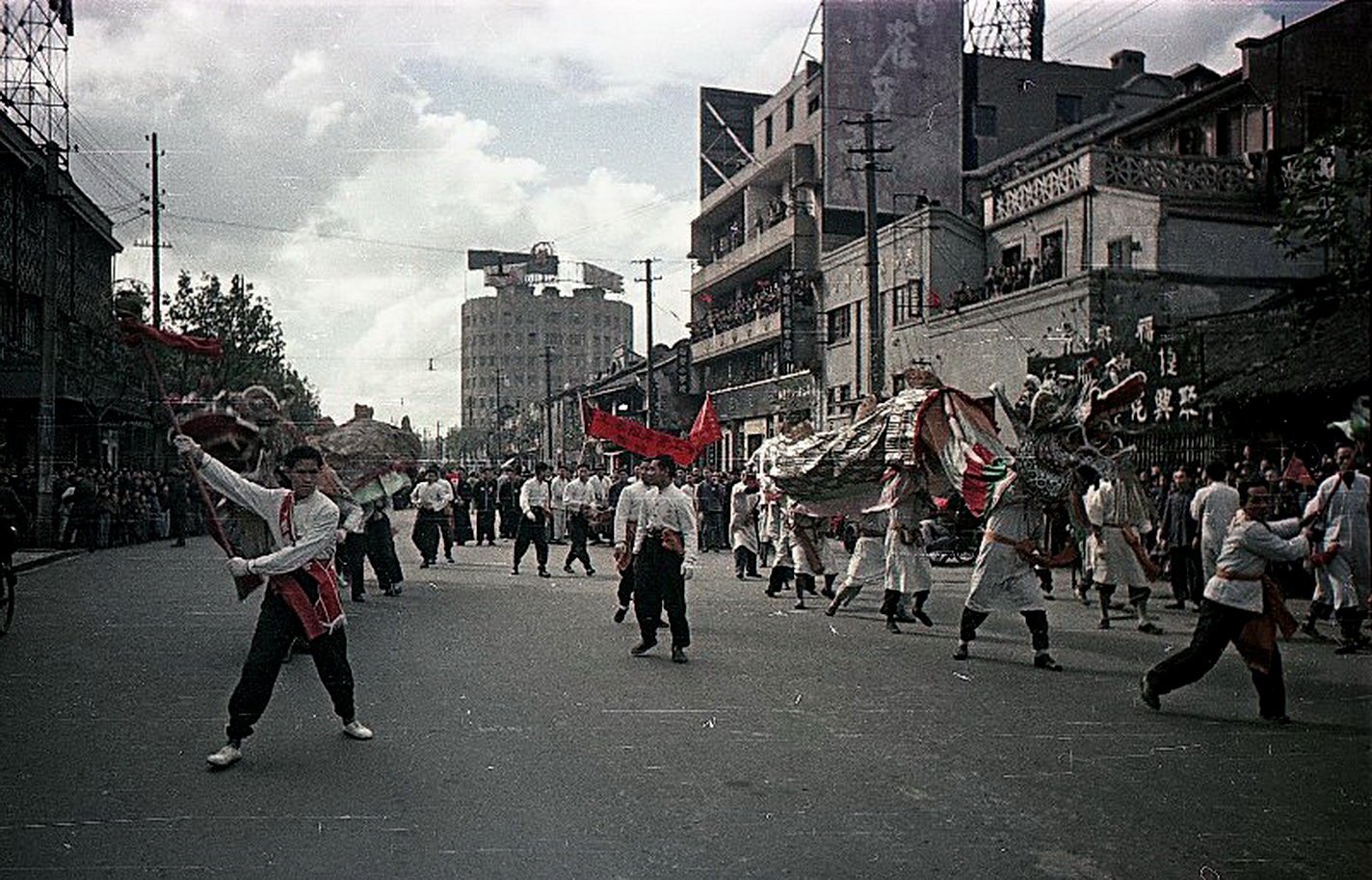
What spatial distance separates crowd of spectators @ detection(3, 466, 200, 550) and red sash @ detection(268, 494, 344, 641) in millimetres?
18177

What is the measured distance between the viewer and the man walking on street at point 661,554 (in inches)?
420

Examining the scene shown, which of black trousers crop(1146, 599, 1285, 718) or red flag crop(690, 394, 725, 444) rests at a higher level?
red flag crop(690, 394, 725, 444)

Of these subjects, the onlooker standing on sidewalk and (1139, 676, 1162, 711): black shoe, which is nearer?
(1139, 676, 1162, 711): black shoe

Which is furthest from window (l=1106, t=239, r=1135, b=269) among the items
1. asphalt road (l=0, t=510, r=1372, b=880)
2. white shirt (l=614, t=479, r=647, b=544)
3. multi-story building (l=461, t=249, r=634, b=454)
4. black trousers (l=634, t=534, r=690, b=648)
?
multi-story building (l=461, t=249, r=634, b=454)

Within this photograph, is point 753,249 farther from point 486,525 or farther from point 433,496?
point 433,496

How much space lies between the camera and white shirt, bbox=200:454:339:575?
7.39 m

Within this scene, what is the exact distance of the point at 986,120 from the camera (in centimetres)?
3878

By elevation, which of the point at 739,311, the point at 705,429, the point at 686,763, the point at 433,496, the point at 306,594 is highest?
the point at 739,311

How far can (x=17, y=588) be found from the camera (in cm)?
1705

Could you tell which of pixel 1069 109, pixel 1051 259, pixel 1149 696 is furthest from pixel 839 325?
pixel 1149 696

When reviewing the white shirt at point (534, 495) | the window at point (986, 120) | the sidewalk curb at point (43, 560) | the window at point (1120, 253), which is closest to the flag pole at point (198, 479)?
the white shirt at point (534, 495)

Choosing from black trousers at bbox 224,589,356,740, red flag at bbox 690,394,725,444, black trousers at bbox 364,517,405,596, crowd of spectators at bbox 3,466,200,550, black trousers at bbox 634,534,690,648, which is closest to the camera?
black trousers at bbox 224,589,356,740

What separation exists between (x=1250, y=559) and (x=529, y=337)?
73.6m

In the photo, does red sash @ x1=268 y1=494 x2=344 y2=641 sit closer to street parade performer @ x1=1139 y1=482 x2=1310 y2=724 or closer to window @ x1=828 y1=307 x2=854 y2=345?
street parade performer @ x1=1139 y1=482 x2=1310 y2=724
